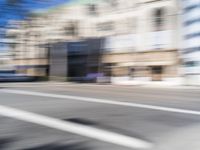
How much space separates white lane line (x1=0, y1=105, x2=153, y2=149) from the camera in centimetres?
817

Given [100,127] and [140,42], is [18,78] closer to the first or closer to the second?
[140,42]

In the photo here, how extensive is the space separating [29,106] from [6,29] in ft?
33.7

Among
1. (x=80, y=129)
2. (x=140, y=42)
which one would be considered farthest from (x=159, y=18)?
(x=80, y=129)

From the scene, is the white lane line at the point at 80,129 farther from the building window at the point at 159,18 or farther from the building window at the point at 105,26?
the building window at the point at 105,26

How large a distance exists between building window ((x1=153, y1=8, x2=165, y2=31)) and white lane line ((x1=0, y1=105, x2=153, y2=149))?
91.8ft

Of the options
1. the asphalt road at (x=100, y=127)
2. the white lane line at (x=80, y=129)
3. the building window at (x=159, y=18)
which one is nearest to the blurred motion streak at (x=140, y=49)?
the building window at (x=159, y=18)

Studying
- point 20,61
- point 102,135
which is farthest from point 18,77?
point 20,61

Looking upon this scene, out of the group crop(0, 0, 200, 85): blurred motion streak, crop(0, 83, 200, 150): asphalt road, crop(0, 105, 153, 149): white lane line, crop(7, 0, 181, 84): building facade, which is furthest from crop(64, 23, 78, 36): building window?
crop(7, 0, 181, 84): building facade

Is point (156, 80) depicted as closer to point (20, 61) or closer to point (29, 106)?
point (29, 106)

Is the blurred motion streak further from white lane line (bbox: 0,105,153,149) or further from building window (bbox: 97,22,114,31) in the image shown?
white lane line (bbox: 0,105,153,149)

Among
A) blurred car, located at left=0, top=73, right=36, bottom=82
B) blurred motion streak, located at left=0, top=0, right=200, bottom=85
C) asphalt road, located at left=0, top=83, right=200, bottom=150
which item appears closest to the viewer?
asphalt road, located at left=0, top=83, right=200, bottom=150

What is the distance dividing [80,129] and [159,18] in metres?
31.2

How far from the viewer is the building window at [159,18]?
129 feet

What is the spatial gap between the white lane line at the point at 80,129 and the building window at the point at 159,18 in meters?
28.0
